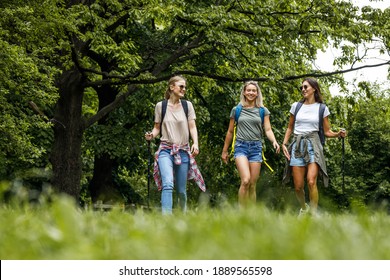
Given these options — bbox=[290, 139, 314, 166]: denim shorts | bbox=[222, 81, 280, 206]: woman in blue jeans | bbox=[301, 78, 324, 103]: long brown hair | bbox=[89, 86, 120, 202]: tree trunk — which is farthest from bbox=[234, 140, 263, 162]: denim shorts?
bbox=[89, 86, 120, 202]: tree trunk

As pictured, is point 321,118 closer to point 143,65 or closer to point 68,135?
point 68,135

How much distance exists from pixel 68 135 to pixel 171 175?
10.8m

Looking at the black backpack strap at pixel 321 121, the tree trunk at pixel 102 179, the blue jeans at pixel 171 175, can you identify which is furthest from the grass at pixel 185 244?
the tree trunk at pixel 102 179

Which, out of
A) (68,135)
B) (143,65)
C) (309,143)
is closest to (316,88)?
(309,143)

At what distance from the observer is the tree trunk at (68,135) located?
19.2m

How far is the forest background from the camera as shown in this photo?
611 inches

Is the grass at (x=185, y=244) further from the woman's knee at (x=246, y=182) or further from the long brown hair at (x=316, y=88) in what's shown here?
the long brown hair at (x=316, y=88)

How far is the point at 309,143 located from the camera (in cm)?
953

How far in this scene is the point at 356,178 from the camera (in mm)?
33562

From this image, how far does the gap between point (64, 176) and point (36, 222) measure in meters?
15.8

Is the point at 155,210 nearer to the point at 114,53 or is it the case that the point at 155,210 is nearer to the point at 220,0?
the point at 114,53

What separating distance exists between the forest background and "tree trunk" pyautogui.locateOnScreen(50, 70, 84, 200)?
0.03 m

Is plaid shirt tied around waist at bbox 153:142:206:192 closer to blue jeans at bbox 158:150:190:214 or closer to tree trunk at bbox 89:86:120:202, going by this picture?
blue jeans at bbox 158:150:190:214

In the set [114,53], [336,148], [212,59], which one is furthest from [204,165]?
[114,53]
